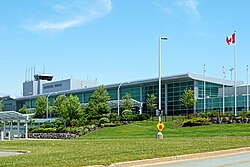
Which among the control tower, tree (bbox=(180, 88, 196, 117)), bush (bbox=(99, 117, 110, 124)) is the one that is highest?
the control tower

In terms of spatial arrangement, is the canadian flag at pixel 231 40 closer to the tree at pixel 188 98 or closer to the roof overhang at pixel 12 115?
the tree at pixel 188 98

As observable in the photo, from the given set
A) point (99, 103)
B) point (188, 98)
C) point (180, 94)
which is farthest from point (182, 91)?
point (99, 103)

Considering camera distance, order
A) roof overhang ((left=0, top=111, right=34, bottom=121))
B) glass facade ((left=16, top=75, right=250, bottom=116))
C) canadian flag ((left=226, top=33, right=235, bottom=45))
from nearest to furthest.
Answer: canadian flag ((left=226, top=33, right=235, bottom=45)) → roof overhang ((left=0, top=111, right=34, bottom=121)) → glass facade ((left=16, top=75, right=250, bottom=116))

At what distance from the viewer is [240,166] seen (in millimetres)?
15203

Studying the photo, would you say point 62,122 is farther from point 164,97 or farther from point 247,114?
point 247,114

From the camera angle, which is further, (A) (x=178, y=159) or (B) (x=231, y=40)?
(B) (x=231, y=40)

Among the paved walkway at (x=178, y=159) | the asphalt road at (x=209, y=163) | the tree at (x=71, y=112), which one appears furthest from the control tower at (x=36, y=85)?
the asphalt road at (x=209, y=163)

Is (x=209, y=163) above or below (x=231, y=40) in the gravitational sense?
below

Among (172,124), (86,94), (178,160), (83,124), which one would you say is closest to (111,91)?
(86,94)

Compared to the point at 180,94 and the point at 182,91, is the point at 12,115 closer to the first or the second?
the point at 180,94

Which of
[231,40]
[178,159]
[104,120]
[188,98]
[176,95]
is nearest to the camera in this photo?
[178,159]

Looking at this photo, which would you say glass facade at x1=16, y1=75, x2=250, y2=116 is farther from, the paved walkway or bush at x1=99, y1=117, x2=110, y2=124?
the paved walkway

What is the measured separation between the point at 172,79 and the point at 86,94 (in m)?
28.6

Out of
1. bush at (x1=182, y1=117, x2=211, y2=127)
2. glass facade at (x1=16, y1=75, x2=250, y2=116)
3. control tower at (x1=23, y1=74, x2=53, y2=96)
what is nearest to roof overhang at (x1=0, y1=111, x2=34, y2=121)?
bush at (x1=182, y1=117, x2=211, y2=127)
